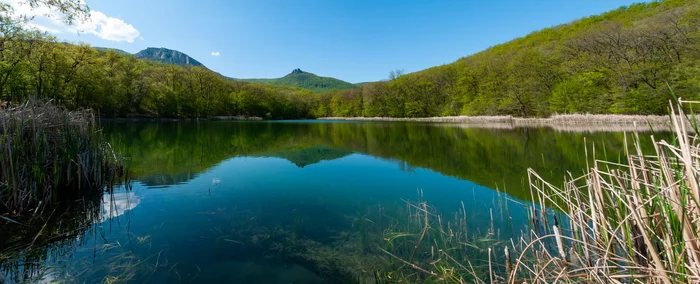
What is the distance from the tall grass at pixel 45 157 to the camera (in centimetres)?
472

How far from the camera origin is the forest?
1058 inches

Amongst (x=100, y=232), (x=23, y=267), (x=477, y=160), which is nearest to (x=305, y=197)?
(x=100, y=232)

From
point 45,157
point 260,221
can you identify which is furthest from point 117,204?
point 260,221

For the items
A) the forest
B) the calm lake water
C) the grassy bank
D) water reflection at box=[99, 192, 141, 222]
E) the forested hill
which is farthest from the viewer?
the forested hill

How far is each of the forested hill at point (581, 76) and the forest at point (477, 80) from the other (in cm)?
13

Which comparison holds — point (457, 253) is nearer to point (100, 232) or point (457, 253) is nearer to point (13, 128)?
point (100, 232)

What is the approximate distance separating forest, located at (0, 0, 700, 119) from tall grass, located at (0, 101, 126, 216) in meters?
0.72

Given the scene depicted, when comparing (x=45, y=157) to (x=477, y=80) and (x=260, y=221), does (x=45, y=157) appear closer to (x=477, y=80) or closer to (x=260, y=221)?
(x=260, y=221)

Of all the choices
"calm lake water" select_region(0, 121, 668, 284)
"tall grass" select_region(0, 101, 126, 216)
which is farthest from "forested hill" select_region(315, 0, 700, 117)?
"tall grass" select_region(0, 101, 126, 216)

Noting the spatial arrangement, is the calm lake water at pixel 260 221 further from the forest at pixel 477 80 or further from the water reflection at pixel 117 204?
the forest at pixel 477 80

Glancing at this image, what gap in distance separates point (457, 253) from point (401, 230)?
3.58ft

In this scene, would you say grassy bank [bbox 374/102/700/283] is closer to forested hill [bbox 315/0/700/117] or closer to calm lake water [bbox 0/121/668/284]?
calm lake water [bbox 0/121/668/284]

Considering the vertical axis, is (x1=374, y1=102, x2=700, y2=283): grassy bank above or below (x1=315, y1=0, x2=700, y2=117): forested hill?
below

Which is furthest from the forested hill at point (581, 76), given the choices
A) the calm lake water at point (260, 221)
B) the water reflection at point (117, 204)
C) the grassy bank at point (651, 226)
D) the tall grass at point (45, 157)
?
the tall grass at point (45, 157)
